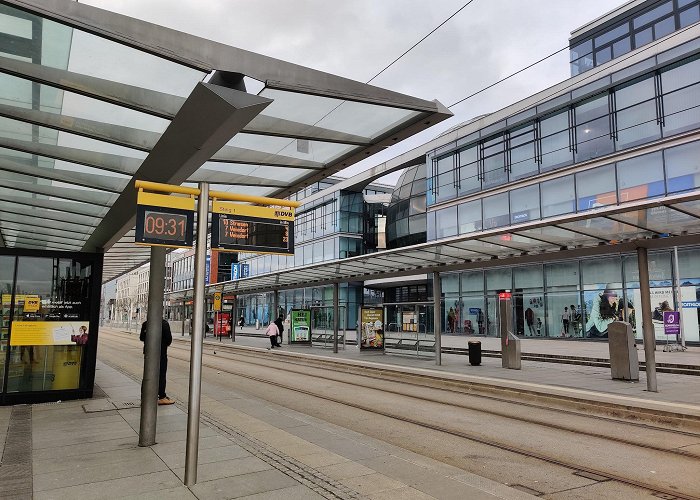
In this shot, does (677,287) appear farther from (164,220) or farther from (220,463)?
(164,220)

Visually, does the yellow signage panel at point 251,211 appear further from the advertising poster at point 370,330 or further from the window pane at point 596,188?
the window pane at point 596,188

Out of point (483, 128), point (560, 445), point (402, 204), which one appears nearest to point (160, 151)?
point (560, 445)

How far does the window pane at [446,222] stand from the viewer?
3653cm

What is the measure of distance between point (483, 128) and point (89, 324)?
98.1 feet

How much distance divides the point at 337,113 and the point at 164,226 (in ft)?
8.01

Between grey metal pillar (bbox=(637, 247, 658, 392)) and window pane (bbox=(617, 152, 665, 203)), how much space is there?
47.9ft

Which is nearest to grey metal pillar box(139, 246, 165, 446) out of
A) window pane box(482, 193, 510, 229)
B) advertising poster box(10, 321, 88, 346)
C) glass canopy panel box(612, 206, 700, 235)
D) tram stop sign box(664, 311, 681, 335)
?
advertising poster box(10, 321, 88, 346)

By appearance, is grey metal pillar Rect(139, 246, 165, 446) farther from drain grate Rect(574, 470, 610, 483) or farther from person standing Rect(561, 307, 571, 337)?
person standing Rect(561, 307, 571, 337)

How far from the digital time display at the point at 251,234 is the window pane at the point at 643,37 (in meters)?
31.6

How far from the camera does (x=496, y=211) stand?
3319cm

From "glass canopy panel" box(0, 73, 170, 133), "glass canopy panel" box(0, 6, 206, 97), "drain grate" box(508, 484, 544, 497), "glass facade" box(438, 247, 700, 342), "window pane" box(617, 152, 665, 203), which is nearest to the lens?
"glass canopy panel" box(0, 6, 206, 97)

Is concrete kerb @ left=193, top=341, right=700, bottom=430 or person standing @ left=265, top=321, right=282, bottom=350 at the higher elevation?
person standing @ left=265, top=321, right=282, bottom=350

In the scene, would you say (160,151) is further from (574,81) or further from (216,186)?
(574,81)

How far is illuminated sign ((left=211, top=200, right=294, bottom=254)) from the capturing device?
549cm
